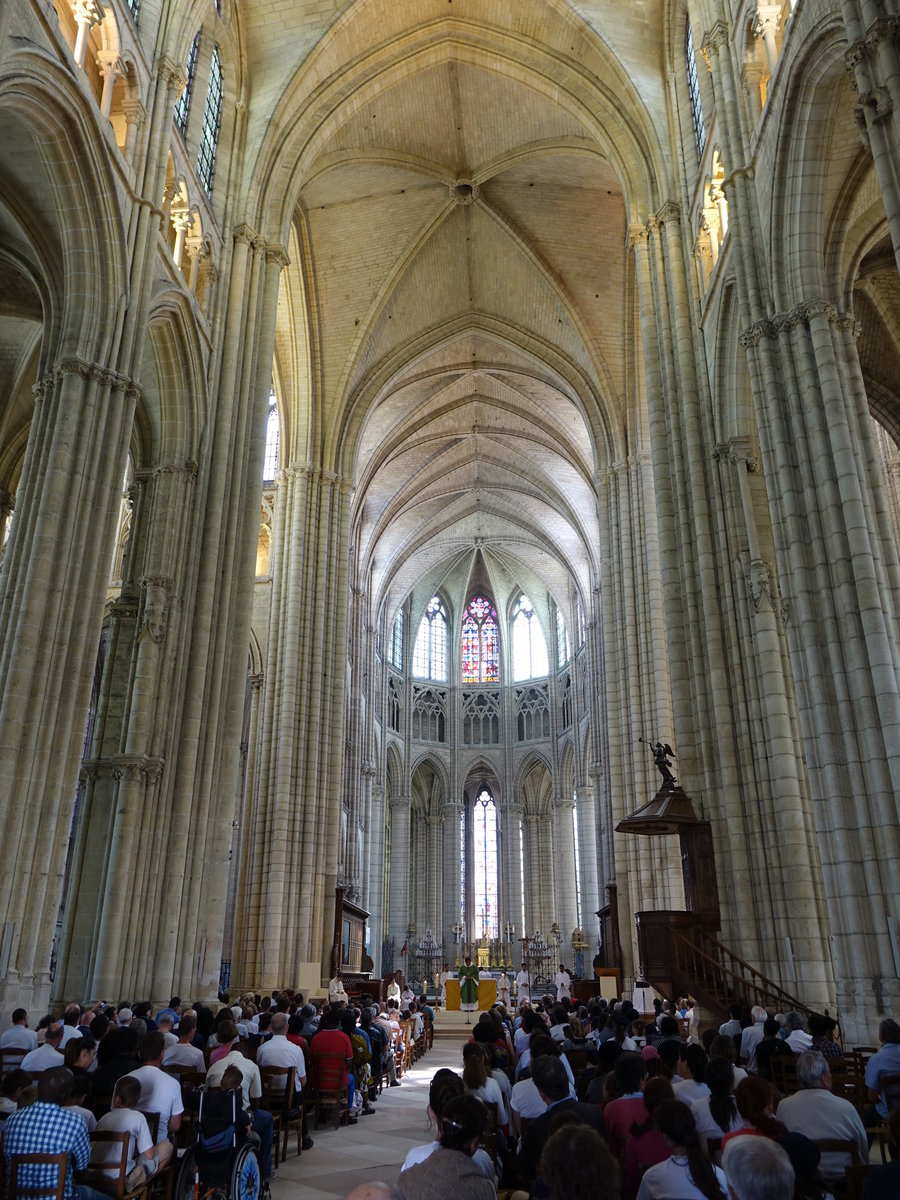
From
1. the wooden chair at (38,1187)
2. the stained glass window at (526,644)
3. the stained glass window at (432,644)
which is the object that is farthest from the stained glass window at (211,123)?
the stained glass window at (526,644)

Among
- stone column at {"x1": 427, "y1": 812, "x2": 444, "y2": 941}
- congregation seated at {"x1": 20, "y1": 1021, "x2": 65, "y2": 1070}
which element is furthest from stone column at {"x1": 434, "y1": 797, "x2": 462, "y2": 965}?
congregation seated at {"x1": 20, "y1": 1021, "x2": 65, "y2": 1070}

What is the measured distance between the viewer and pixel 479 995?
26.9 m

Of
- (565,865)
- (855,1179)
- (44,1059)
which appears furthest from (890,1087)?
(565,865)

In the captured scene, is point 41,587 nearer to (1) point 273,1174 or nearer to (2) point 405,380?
(1) point 273,1174

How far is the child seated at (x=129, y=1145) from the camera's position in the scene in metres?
4.58

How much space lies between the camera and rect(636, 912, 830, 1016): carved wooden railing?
38.5ft

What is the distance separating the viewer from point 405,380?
3089 cm

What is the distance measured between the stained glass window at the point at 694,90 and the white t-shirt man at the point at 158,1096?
54.5 ft

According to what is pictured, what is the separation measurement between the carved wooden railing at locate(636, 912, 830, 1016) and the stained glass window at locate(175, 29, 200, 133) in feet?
47.3

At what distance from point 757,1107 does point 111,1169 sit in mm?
3004

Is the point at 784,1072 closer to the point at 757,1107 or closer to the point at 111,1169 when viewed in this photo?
the point at 757,1107

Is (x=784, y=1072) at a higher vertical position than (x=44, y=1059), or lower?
lower

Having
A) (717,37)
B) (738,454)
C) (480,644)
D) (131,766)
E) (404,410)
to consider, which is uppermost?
(404,410)

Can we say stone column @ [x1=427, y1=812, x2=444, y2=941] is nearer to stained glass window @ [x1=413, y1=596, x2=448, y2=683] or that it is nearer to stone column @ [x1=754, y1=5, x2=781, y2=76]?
stained glass window @ [x1=413, y1=596, x2=448, y2=683]
